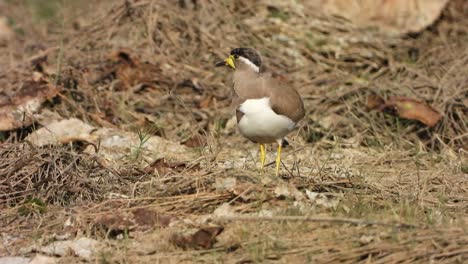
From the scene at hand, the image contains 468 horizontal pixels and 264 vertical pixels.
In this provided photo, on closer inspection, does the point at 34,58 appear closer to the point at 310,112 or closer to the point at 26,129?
the point at 26,129

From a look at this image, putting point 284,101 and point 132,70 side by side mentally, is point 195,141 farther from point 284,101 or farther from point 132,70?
point 284,101

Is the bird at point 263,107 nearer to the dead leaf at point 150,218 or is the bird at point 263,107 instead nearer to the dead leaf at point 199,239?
the dead leaf at point 150,218

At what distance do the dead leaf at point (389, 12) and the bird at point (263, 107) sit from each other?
3.70 meters

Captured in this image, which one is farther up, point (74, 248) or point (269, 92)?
point (269, 92)

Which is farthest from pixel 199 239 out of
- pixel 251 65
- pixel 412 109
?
pixel 412 109

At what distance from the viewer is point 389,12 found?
28.6ft

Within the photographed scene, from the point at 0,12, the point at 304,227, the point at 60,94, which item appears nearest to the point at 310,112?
the point at 60,94

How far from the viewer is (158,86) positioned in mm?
7566

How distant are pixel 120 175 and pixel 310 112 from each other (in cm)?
247

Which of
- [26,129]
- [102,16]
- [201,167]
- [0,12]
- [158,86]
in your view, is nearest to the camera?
[201,167]

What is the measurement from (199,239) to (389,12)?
5.15 m

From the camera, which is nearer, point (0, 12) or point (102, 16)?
point (102, 16)

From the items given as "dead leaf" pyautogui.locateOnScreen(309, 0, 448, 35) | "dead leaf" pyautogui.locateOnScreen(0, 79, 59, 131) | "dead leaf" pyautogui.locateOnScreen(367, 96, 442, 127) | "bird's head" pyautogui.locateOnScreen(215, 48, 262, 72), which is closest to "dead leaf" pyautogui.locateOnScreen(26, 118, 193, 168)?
"dead leaf" pyautogui.locateOnScreen(0, 79, 59, 131)

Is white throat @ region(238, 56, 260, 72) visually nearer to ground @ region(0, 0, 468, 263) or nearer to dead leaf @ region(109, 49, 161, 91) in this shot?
ground @ region(0, 0, 468, 263)
